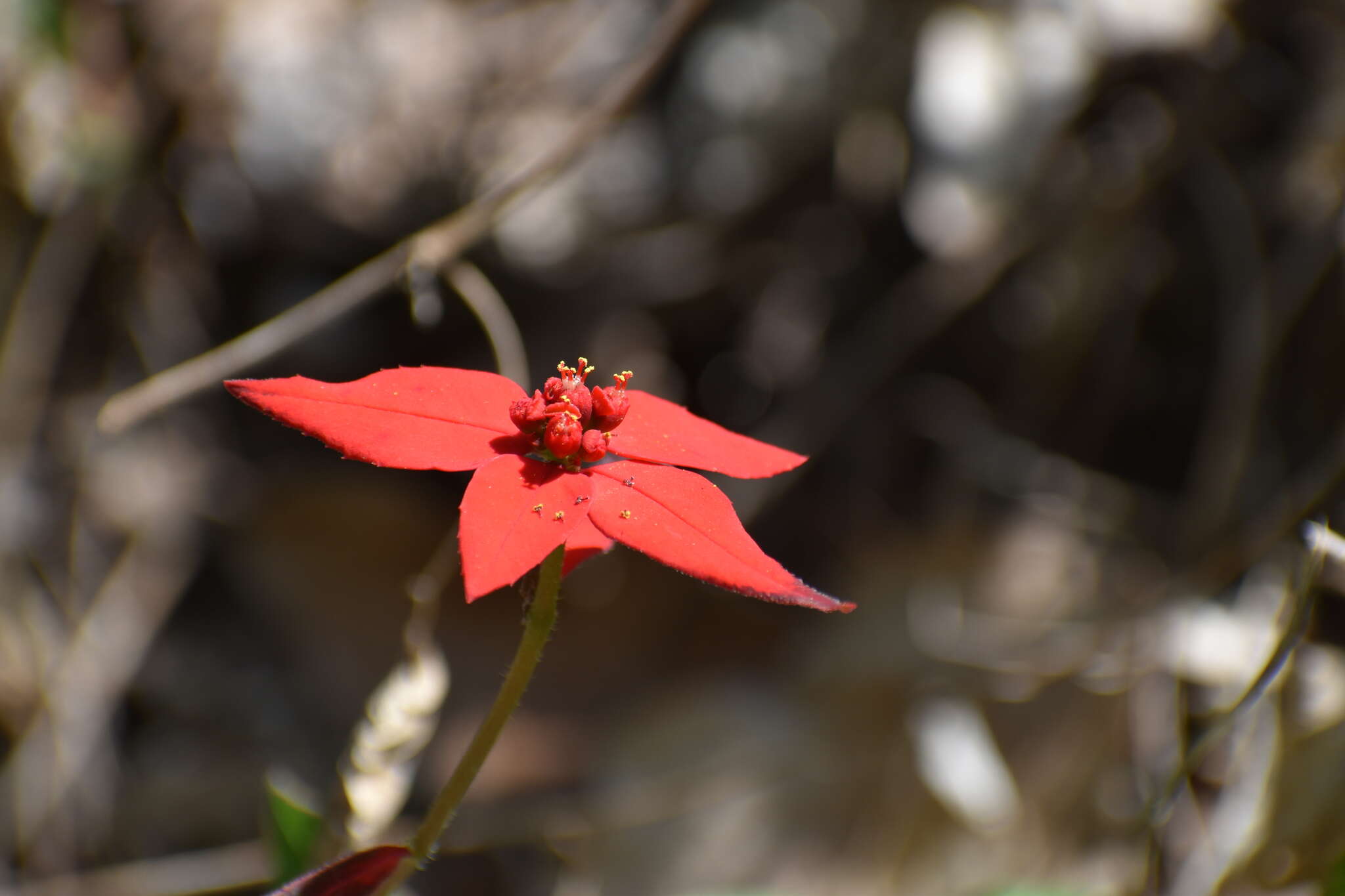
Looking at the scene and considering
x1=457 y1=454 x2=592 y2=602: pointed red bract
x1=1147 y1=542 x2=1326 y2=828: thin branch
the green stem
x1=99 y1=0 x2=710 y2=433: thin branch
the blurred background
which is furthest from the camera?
the blurred background

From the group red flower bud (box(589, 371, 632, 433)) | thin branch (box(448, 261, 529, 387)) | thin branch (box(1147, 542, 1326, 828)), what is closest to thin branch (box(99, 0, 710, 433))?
thin branch (box(448, 261, 529, 387))

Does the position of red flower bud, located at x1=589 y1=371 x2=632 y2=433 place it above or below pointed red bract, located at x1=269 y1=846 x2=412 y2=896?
above

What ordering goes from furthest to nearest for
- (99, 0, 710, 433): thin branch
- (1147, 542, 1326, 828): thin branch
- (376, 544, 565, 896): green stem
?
(99, 0, 710, 433): thin branch
(1147, 542, 1326, 828): thin branch
(376, 544, 565, 896): green stem

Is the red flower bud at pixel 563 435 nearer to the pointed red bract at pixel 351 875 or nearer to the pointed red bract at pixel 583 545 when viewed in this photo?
the pointed red bract at pixel 583 545

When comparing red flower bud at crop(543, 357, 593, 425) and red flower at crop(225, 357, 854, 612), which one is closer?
red flower at crop(225, 357, 854, 612)

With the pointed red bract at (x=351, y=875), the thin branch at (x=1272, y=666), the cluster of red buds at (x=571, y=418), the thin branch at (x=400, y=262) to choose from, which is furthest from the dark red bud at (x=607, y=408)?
the thin branch at (x=1272, y=666)

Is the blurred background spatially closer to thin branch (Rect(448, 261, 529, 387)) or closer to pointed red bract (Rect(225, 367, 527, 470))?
thin branch (Rect(448, 261, 529, 387))

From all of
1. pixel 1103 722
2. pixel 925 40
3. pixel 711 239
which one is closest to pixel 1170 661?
pixel 1103 722

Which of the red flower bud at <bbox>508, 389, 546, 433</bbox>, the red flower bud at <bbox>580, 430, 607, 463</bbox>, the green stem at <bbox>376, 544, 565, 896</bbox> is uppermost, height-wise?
the red flower bud at <bbox>508, 389, 546, 433</bbox>
